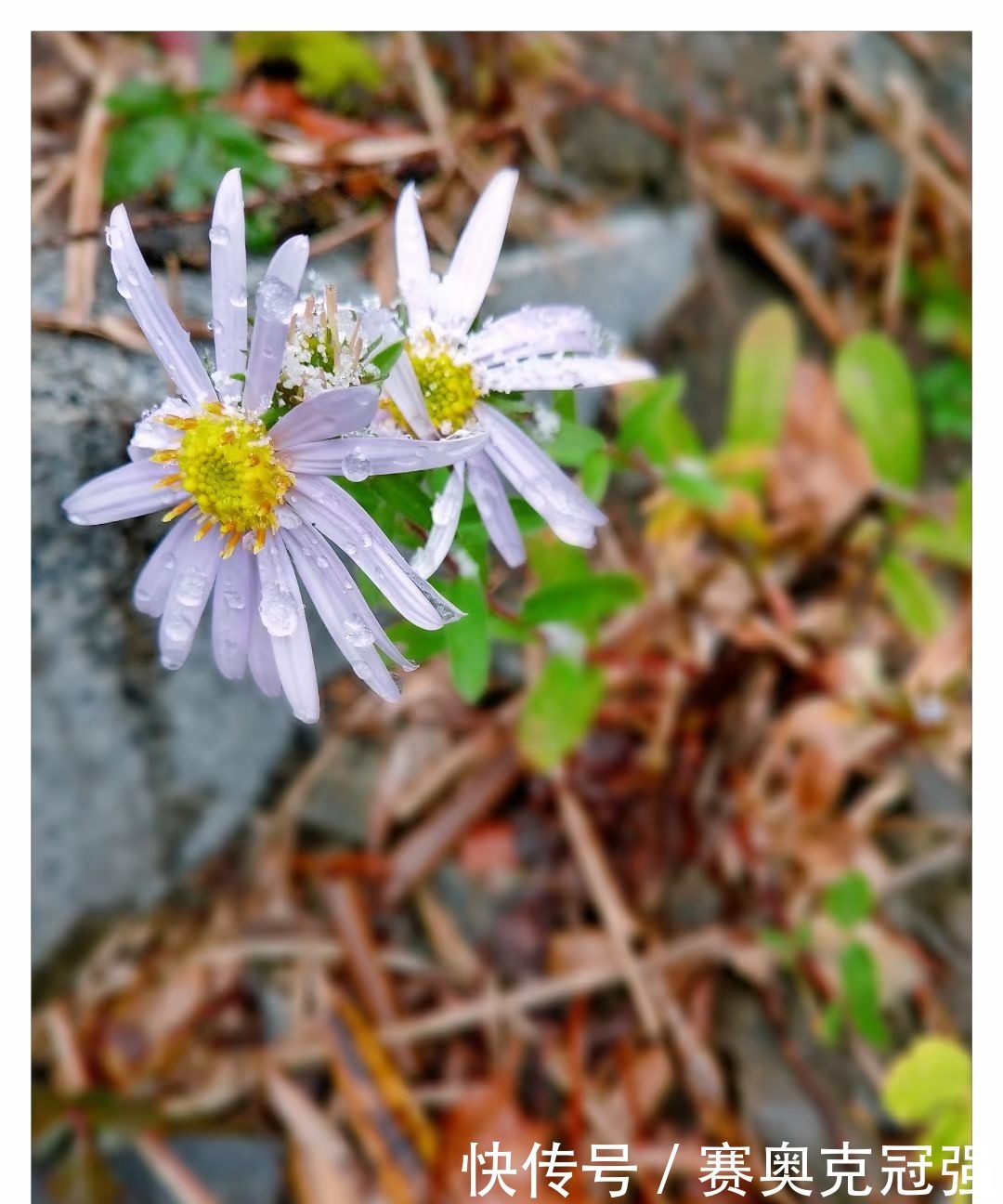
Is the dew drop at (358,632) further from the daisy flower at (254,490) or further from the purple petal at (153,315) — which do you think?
the purple petal at (153,315)

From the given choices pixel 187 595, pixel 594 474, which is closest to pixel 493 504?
pixel 594 474

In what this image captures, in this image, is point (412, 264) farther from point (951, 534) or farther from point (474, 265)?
point (951, 534)

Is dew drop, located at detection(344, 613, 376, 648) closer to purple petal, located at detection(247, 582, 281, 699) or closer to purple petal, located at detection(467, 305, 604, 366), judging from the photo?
purple petal, located at detection(247, 582, 281, 699)

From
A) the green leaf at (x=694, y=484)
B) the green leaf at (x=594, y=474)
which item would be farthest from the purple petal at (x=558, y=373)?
the green leaf at (x=694, y=484)

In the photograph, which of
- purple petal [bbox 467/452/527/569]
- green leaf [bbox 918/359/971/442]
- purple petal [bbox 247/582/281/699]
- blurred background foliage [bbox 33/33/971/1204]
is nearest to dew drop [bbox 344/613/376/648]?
purple petal [bbox 247/582/281/699]
